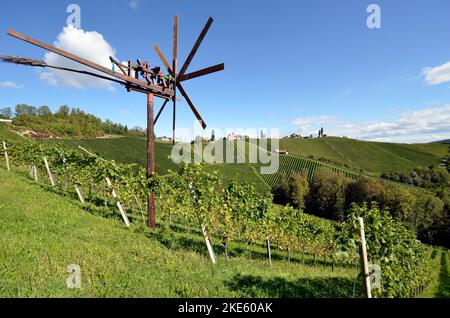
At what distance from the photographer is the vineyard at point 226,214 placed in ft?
26.9

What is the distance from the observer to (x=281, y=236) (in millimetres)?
19906

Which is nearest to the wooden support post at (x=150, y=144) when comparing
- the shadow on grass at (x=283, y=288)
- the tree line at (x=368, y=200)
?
the shadow on grass at (x=283, y=288)

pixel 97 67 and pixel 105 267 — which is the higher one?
pixel 97 67

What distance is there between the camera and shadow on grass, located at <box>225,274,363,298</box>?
6.93m

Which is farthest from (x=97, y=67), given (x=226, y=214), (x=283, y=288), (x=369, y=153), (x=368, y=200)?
(x=369, y=153)

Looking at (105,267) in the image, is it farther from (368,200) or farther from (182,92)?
(368,200)

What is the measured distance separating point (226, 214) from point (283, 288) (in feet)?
17.8

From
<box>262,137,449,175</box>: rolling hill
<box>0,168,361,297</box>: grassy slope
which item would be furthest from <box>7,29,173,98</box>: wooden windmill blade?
<box>262,137,449,175</box>: rolling hill

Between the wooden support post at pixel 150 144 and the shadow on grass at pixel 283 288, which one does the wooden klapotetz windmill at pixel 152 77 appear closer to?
the wooden support post at pixel 150 144

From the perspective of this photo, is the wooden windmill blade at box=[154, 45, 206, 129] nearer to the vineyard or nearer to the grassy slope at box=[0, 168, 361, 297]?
the vineyard

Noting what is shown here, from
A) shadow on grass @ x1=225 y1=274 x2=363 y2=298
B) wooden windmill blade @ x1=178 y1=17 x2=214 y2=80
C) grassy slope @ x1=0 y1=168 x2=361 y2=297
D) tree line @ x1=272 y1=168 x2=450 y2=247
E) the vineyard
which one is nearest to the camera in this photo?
grassy slope @ x1=0 y1=168 x2=361 y2=297

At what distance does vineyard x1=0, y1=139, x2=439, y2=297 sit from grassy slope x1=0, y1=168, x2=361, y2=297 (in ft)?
5.74

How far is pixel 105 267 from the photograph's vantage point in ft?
21.4
